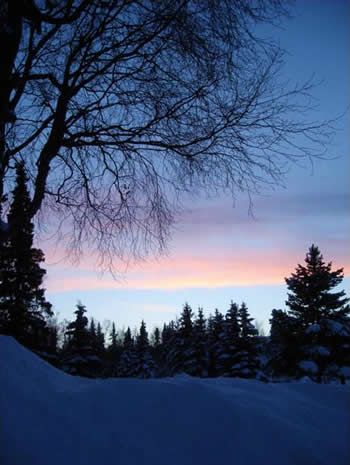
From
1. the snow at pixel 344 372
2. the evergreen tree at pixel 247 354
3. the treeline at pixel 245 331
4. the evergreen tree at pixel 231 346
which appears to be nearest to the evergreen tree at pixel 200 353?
the treeline at pixel 245 331

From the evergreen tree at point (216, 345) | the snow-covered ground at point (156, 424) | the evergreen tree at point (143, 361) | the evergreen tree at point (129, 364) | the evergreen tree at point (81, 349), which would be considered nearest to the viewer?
the snow-covered ground at point (156, 424)

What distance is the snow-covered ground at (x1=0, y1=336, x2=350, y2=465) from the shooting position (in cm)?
224

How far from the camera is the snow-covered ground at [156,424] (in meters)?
2.24

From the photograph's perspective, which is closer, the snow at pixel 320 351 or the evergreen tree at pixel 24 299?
the evergreen tree at pixel 24 299

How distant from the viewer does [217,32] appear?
3654mm

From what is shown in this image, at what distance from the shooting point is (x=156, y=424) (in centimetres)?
258

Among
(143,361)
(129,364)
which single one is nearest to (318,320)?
(143,361)

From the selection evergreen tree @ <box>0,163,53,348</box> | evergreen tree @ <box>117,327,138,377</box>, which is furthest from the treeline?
evergreen tree @ <box>117,327,138,377</box>

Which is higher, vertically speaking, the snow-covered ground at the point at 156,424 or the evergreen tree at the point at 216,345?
the snow-covered ground at the point at 156,424

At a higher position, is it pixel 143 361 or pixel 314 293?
pixel 314 293

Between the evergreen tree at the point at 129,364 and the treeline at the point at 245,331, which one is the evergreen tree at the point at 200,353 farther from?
the evergreen tree at the point at 129,364

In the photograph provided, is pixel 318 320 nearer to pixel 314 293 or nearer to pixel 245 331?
pixel 314 293

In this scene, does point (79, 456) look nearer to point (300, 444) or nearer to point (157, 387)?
point (157, 387)

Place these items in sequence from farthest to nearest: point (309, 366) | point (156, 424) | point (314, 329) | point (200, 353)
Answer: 1. point (200, 353)
2. point (314, 329)
3. point (309, 366)
4. point (156, 424)
